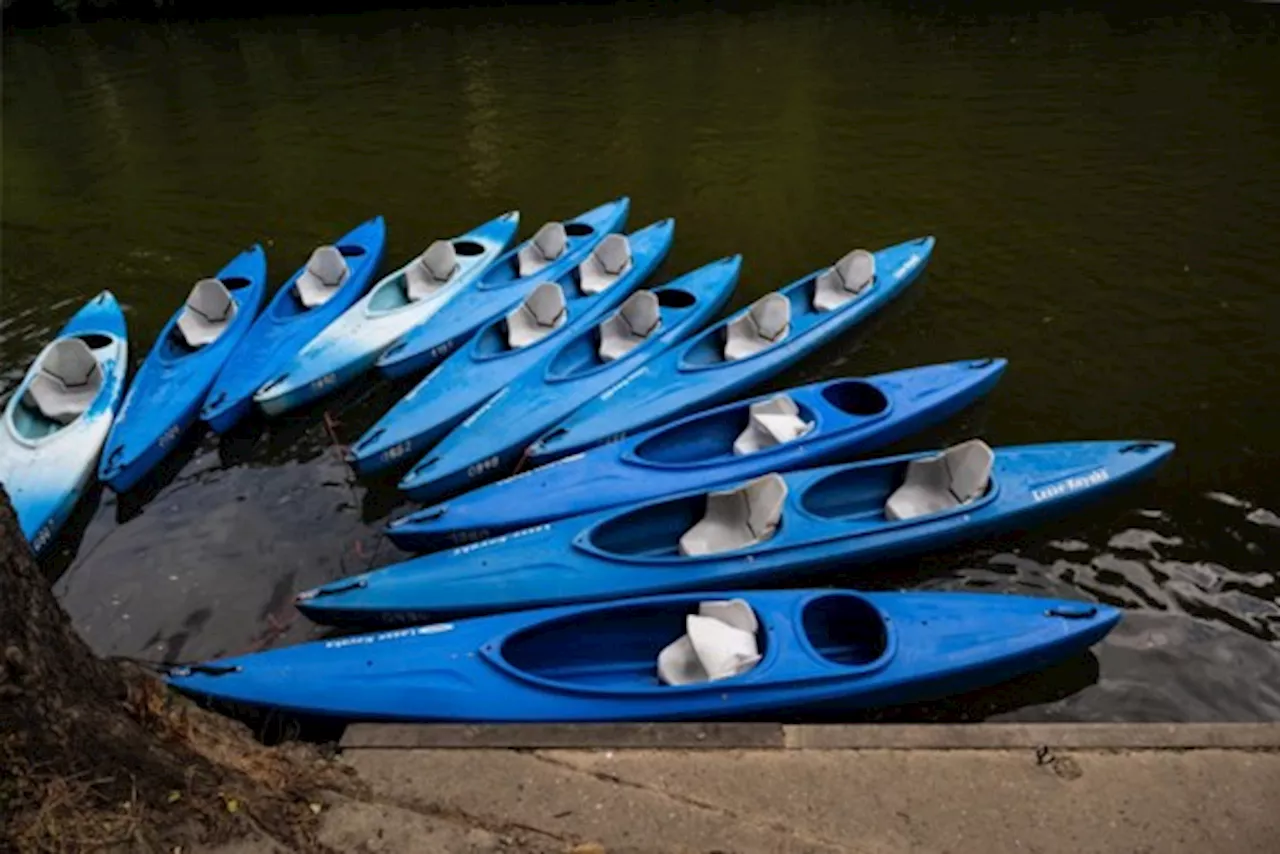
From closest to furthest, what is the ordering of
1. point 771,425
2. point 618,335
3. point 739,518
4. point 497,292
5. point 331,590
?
point 331,590, point 739,518, point 771,425, point 618,335, point 497,292

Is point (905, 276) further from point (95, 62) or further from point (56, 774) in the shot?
point (95, 62)

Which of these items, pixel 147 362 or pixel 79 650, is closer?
pixel 79 650

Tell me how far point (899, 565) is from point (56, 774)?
16.4 feet

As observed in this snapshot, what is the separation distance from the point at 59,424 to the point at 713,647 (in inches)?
237

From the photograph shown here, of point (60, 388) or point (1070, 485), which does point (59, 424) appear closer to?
point (60, 388)

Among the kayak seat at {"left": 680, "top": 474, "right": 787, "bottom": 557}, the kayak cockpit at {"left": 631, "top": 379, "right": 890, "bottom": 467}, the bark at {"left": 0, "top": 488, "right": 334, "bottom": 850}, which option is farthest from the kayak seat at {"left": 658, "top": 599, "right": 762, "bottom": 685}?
the bark at {"left": 0, "top": 488, "right": 334, "bottom": 850}

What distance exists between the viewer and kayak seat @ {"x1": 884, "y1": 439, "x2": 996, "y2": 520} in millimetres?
6340

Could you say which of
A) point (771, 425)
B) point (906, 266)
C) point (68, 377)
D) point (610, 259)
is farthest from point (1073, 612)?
point (68, 377)

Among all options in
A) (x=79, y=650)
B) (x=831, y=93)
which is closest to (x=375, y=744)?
(x=79, y=650)

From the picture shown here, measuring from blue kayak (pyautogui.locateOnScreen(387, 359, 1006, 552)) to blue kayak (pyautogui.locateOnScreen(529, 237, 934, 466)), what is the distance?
357mm

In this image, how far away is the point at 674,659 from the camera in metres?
5.40

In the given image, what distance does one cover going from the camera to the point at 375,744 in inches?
180

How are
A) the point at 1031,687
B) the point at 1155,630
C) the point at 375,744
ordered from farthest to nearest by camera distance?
1. the point at 1155,630
2. the point at 1031,687
3. the point at 375,744

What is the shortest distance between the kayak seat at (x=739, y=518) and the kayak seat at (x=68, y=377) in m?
5.39
